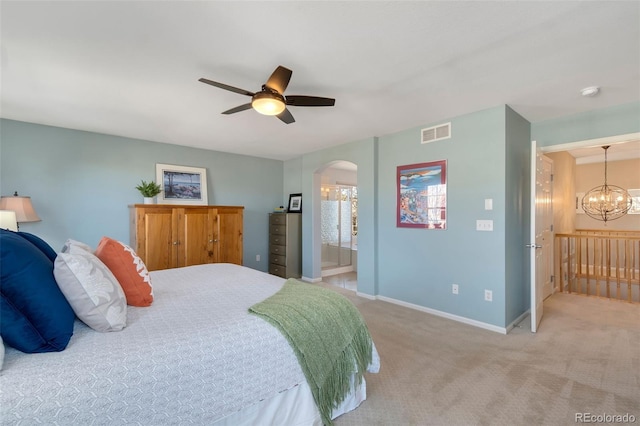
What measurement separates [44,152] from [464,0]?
4.62 m

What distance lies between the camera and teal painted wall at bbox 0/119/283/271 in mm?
3449

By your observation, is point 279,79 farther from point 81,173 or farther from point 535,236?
point 81,173

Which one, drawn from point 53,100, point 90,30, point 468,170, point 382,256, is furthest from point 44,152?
point 468,170

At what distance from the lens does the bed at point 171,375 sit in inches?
38.4

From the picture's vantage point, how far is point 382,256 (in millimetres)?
4191

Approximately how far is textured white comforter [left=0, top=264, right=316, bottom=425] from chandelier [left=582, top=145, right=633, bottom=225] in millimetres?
7409

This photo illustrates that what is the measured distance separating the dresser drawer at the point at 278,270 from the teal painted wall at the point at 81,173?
161 centimetres

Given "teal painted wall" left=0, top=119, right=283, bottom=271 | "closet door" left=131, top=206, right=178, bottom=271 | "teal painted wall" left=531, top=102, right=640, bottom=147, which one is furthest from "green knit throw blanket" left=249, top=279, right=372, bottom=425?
"teal painted wall" left=0, top=119, right=283, bottom=271

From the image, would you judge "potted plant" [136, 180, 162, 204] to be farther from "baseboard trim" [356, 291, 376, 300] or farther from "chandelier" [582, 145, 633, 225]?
"chandelier" [582, 145, 633, 225]

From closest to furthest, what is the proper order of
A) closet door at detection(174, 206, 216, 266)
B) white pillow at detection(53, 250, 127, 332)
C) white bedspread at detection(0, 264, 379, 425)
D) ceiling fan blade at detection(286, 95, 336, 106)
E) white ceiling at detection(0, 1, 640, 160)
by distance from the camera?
white bedspread at detection(0, 264, 379, 425) < white pillow at detection(53, 250, 127, 332) < white ceiling at detection(0, 1, 640, 160) < ceiling fan blade at detection(286, 95, 336, 106) < closet door at detection(174, 206, 216, 266)

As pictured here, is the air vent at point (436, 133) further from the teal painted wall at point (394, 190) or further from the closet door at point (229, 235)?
the closet door at point (229, 235)

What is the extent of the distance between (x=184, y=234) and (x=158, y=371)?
3.21 m

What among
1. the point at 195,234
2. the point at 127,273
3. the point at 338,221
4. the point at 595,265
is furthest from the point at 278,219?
the point at 595,265

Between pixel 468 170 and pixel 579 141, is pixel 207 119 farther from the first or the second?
pixel 579 141
